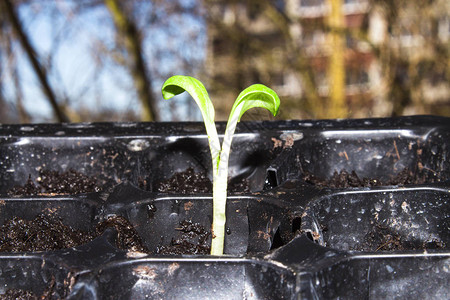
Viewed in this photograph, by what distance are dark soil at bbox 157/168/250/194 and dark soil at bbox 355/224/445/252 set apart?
0.99 feet

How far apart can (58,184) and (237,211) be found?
45cm

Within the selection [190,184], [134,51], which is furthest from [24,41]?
[190,184]

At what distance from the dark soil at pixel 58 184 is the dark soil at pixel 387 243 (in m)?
0.57

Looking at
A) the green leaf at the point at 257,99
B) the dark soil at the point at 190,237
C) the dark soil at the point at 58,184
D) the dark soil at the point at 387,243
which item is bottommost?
the dark soil at the point at 387,243

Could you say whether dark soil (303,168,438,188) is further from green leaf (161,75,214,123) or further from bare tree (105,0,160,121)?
bare tree (105,0,160,121)

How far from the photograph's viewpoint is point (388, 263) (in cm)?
63

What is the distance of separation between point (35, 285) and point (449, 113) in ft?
12.9

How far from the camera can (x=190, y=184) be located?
41.3 inches

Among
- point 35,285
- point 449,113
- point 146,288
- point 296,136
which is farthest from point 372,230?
point 449,113

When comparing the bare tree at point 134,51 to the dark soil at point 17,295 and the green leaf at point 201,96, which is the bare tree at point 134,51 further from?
the dark soil at point 17,295

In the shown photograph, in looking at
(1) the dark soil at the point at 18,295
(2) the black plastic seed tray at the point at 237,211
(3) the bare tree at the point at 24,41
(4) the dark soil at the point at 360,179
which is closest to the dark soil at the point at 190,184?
(2) the black plastic seed tray at the point at 237,211

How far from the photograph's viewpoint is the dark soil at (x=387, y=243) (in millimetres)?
808

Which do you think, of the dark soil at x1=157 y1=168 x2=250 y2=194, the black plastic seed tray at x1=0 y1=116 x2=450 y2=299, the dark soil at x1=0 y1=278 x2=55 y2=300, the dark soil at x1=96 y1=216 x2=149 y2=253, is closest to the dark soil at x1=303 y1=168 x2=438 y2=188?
the black plastic seed tray at x1=0 y1=116 x2=450 y2=299

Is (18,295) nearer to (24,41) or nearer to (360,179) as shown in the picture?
(360,179)
